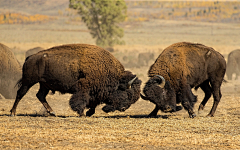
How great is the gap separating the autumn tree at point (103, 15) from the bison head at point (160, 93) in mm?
33485

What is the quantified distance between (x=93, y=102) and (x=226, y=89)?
11548 mm

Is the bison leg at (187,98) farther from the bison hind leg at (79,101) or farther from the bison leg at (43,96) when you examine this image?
the bison leg at (43,96)

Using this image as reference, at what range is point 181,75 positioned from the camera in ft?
34.4

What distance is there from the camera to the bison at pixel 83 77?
1019 centimetres

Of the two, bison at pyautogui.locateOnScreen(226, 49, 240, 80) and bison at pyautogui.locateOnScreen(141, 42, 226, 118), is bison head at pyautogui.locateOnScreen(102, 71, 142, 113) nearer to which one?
bison at pyautogui.locateOnScreen(141, 42, 226, 118)

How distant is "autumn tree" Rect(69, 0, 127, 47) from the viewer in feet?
143

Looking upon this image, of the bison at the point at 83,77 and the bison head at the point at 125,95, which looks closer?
the bison at the point at 83,77

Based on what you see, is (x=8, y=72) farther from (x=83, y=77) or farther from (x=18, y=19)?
(x=18, y=19)

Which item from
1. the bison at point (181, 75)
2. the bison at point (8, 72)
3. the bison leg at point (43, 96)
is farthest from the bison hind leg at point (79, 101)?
the bison at point (8, 72)

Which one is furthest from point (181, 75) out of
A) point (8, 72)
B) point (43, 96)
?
point (8, 72)

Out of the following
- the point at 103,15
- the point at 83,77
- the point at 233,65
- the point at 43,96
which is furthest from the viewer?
the point at 103,15

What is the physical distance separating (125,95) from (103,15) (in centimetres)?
3404

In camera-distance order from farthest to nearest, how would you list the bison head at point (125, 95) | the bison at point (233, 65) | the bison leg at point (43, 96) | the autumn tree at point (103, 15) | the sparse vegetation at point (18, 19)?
the sparse vegetation at point (18, 19)
the autumn tree at point (103, 15)
the bison at point (233, 65)
the bison leg at point (43, 96)
the bison head at point (125, 95)

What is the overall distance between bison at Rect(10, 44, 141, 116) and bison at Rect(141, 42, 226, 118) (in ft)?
1.81
